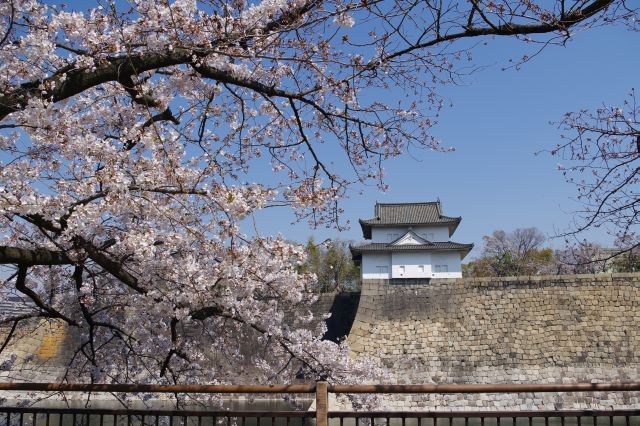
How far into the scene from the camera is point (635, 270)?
17.0 metres

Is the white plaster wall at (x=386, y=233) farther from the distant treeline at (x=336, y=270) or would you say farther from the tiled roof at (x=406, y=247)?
the distant treeline at (x=336, y=270)

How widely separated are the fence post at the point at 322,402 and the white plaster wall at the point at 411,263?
2054 cm

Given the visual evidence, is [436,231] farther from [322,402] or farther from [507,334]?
[322,402]

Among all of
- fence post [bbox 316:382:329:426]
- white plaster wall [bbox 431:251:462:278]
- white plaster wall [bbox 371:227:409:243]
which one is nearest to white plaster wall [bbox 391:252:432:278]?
white plaster wall [bbox 431:251:462:278]

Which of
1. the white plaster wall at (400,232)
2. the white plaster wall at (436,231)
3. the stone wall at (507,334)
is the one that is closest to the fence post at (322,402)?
the stone wall at (507,334)

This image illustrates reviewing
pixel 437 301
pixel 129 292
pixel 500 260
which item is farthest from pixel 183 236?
pixel 500 260

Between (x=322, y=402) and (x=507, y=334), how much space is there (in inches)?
524

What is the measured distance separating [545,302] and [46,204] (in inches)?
593

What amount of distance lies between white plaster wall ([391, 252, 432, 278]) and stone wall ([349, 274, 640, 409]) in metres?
6.83

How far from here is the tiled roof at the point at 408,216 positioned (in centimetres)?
2428

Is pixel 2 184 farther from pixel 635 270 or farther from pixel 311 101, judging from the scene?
pixel 635 270

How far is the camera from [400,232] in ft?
81.1

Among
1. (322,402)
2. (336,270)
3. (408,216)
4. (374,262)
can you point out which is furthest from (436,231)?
(322,402)

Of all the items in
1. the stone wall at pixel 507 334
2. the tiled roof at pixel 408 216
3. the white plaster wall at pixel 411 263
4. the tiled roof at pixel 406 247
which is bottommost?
the stone wall at pixel 507 334
